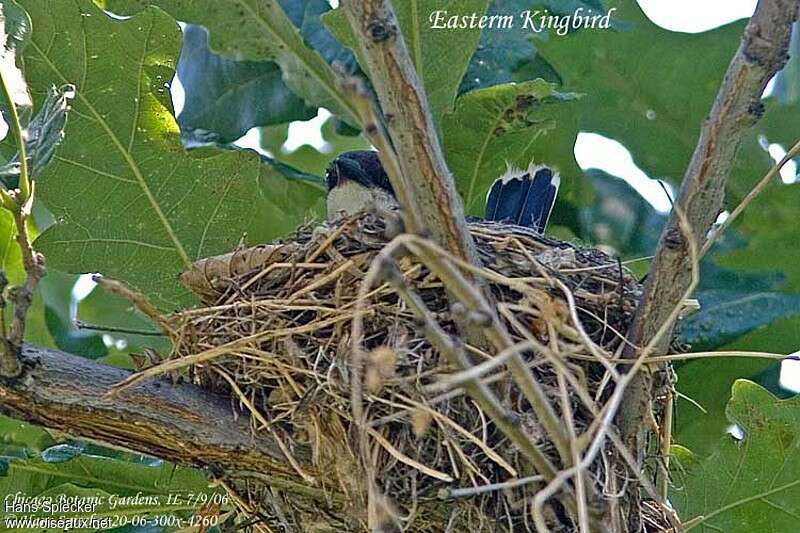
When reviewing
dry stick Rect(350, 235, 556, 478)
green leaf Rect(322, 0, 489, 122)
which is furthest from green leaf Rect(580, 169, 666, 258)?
dry stick Rect(350, 235, 556, 478)

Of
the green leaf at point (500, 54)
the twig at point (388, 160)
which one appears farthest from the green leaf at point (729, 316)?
the twig at point (388, 160)

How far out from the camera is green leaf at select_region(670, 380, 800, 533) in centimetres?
296

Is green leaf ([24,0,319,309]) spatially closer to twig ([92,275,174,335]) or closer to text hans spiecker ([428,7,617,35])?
twig ([92,275,174,335])

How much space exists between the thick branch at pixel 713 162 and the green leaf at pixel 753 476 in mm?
818

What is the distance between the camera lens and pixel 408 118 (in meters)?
1.84

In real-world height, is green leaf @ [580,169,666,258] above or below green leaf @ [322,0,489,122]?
below

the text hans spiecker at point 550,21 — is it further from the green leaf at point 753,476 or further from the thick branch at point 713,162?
the thick branch at point 713,162

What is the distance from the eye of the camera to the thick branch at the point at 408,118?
1772mm

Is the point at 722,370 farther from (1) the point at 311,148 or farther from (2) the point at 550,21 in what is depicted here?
(1) the point at 311,148

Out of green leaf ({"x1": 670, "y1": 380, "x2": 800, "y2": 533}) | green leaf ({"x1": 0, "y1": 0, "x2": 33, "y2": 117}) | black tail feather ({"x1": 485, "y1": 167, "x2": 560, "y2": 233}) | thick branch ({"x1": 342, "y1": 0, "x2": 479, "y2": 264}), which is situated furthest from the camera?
black tail feather ({"x1": 485, "y1": 167, "x2": 560, "y2": 233})

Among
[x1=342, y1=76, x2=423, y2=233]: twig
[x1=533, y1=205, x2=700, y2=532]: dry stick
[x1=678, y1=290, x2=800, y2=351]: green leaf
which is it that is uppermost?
[x1=342, y1=76, x2=423, y2=233]: twig

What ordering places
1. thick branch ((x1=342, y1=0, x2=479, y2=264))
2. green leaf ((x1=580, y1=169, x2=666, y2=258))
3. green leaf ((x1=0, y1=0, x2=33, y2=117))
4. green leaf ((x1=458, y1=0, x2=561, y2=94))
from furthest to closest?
green leaf ((x1=580, y1=169, x2=666, y2=258))
green leaf ((x1=458, y1=0, x2=561, y2=94))
green leaf ((x1=0, y1=0, x2=33, y2=117))
thick branch ((x1=342, y1=0, x2=479, y2=264))

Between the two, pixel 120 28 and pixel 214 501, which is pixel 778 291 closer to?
pixel 214 501

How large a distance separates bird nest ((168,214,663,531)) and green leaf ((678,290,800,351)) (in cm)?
78
